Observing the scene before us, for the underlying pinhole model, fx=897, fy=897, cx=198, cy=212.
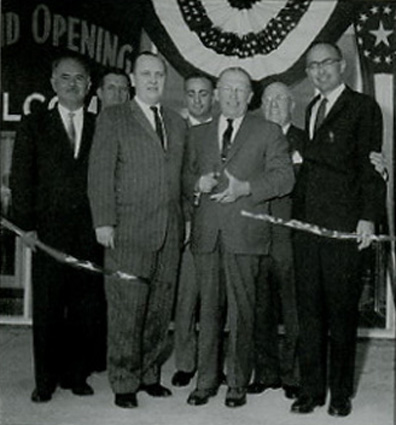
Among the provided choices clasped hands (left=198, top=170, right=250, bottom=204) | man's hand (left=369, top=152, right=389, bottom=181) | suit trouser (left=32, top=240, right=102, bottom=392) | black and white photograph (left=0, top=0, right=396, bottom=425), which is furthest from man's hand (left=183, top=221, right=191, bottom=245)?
man's hand (left=369, top=152, right=389, bottom=181)

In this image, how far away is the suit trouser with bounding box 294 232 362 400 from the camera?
2061 millimetres

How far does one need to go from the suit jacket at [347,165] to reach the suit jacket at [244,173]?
0.08 m

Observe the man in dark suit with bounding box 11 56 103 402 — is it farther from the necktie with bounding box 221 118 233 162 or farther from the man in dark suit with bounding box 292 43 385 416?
the man in dark suit with bounding box 292 43 385 416

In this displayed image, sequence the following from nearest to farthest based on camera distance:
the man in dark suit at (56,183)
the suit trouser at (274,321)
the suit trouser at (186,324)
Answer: the man in dark suit at (56,183) → the suit trouser at (274,321) → the suit trouser at (186,324)

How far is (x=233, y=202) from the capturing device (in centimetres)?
207

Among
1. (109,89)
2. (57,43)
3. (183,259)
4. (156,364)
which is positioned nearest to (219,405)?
(156,364)

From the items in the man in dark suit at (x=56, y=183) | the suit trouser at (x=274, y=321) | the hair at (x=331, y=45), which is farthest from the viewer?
the suit trouser at (x=274, y=321)

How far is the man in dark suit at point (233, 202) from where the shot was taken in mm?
2064

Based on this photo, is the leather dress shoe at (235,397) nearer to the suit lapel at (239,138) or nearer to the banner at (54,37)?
the suit lapel at (239,138)

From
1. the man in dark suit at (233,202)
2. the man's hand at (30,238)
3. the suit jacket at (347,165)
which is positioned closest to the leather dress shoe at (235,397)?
the man in dark suit at (233,202)

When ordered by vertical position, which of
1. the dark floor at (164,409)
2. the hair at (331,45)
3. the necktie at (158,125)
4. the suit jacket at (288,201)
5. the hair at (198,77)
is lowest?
the dark floor at (164,409)

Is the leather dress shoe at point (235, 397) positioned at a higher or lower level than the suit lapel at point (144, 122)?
lower

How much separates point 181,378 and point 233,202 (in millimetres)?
535

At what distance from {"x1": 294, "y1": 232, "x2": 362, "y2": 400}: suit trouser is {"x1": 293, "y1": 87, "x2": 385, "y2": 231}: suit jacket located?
0.24 feet
